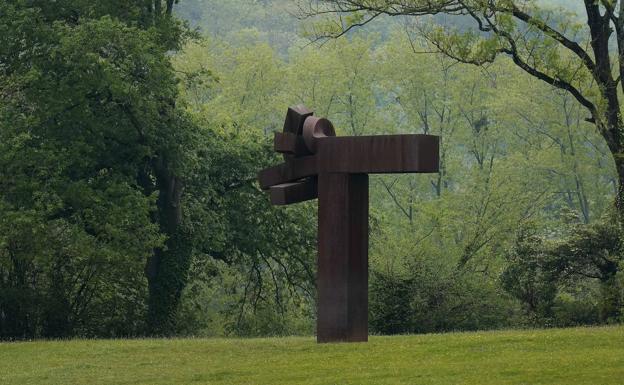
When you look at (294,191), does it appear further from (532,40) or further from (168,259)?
(168,259)

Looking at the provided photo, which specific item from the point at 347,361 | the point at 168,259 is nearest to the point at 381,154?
the point at 347,361

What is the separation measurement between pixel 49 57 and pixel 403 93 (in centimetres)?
4414


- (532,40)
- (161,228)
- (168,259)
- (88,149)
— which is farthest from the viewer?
(161,228)

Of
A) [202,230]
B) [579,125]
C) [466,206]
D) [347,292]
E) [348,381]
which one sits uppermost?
[579,125]

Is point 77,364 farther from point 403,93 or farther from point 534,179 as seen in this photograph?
point 403,93

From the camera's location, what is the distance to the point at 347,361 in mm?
17281

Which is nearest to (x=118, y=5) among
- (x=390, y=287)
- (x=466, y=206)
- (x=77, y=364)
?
(x=390, y=287)

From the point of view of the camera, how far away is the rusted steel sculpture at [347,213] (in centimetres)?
1927

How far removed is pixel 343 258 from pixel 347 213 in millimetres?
728

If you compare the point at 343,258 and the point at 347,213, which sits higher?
the point at 347,213

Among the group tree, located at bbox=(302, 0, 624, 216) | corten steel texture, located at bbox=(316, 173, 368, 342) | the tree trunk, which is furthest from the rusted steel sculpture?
the tree trunk

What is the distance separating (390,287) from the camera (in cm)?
2942

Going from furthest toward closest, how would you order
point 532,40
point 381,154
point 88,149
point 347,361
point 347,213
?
point 88,149
point 532,40
point 347,213
point 381,154
point 347,361

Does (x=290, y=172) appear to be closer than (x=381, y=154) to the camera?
No
